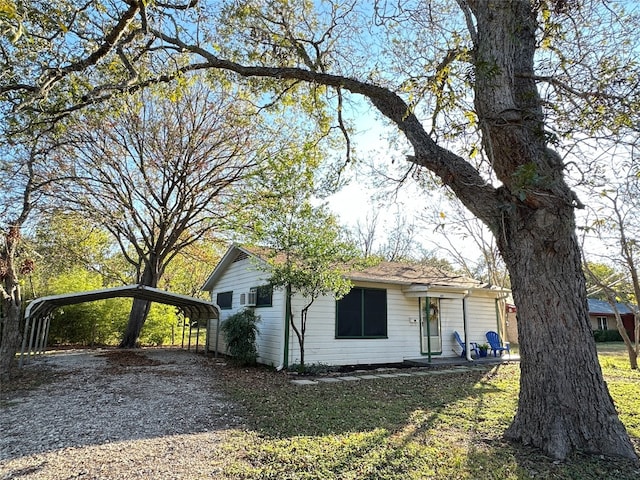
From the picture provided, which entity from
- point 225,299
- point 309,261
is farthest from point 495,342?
point 225,299

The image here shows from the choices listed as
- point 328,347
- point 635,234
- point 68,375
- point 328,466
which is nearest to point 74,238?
point 68,375

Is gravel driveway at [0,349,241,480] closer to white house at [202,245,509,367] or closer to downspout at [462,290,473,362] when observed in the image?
white house at [202,245,509,367]

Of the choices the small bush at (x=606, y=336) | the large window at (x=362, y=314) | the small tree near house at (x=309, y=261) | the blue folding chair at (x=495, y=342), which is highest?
the small tree near house at (x=309, y=261)

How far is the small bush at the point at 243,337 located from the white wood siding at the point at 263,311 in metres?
0.32

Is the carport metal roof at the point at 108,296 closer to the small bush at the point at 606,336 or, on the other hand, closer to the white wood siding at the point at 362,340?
the white wood siding at the point at 362,340

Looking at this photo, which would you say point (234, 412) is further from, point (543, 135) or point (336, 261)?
point (543, 135)

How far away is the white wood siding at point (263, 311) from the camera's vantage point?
9656 millimetres

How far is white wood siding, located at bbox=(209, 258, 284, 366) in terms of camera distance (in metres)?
9.66

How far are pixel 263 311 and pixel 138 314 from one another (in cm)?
763

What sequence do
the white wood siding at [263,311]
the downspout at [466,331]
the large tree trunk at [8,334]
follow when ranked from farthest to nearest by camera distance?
the downspout at [466,331]
the white wood siding at [263,311]
the large tree trunk at [8,334]

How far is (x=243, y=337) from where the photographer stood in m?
9.91

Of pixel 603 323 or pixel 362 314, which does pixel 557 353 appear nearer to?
pixel 362 314

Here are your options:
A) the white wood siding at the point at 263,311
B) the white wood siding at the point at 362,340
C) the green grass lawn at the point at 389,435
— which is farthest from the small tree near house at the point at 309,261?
the green grass lawn at the point at 389,435

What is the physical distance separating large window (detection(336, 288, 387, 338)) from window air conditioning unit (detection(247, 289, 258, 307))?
2.44m
